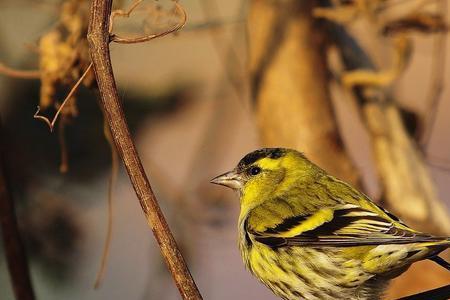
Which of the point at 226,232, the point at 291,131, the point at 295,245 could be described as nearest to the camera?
the point at 295,245

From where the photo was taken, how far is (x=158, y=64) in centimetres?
297

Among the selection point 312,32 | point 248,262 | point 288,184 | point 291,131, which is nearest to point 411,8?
point 312,32

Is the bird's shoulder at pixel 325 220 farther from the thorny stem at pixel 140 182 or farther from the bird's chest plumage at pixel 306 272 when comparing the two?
the thorny stem at pixel 140 182

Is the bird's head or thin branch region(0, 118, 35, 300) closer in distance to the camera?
thin branch region(0, 118, 35, 300)

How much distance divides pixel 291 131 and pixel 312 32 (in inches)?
12.6

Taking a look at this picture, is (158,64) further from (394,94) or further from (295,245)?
(295,245)

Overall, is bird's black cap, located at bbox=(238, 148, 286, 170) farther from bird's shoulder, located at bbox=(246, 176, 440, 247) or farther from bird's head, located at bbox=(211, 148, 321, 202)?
bird's shoulder, located at bbox=(246, 176, 440, 247)

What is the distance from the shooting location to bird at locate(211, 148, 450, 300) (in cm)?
148

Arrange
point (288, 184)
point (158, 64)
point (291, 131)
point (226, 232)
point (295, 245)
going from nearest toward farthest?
1. point (295, 245)
2. point (288, 184)
3. point (291, 131)
4. point (226, 232)
5. point (158, 64)

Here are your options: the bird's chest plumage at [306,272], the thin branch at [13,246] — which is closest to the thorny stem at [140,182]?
the thin branch at [13,246]

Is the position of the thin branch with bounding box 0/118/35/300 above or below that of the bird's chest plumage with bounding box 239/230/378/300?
above

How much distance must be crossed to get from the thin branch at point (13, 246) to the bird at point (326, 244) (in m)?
0.42

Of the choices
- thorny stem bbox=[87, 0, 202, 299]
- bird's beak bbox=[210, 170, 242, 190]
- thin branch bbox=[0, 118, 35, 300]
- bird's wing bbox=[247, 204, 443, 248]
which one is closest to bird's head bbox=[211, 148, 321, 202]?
bird's beak bbox=[210, 170, 242, 190]

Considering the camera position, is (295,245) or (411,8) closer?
(295,245)
